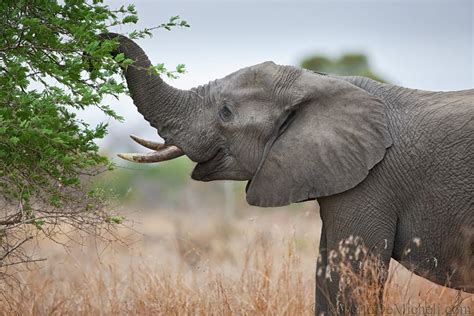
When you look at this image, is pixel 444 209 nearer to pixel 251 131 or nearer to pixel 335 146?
pixel 335 146

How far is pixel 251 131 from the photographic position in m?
5.77

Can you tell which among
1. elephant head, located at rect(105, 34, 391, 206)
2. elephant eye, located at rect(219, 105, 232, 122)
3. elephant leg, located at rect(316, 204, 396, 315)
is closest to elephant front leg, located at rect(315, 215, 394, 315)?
elephant leg, located at rect(316, 204, 396, 315)

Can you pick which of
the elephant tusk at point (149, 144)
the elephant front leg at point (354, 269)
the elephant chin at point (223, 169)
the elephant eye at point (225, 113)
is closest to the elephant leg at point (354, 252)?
the elephant front leg at point (354, 269)

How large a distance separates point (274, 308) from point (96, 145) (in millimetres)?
1556

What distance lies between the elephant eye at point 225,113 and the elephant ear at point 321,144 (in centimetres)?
32

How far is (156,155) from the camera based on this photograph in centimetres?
581

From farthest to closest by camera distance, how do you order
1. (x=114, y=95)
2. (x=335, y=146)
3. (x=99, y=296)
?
(x=99, y=296) < (x=335, y=146) < (x=114, y=95)

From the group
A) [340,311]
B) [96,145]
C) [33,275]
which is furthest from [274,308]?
[33,275]

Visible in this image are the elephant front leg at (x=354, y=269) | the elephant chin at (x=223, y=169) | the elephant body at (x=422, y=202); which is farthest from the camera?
the elephant chin at (x=223, y=169)

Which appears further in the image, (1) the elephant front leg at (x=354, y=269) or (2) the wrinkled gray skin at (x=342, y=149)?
→ (2) the wrinkled gray skin at (x=342, y=149)

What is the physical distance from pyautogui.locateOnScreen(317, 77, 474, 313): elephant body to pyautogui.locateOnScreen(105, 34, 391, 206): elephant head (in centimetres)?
11

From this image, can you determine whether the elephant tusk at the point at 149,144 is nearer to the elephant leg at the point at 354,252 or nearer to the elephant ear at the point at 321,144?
the elephant ear at the point at 321,144

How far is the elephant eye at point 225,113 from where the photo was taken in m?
5.82

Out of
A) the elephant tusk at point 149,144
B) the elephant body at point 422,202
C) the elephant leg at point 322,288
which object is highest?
the elephant tusk at point 149,144
